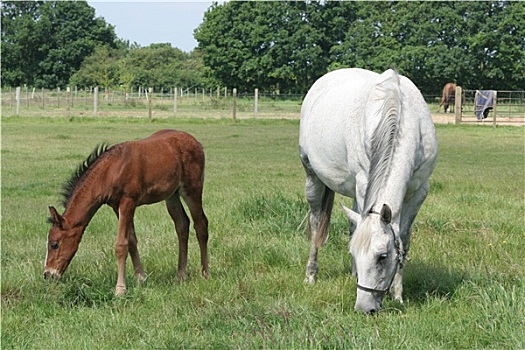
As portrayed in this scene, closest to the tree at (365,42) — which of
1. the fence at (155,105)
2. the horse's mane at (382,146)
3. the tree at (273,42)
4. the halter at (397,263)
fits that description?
the tree at (273,42)

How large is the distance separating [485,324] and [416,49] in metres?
52.2

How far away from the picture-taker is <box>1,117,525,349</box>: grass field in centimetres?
415

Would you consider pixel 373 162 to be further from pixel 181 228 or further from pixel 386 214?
pixel 181 228

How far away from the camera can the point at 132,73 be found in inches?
2635

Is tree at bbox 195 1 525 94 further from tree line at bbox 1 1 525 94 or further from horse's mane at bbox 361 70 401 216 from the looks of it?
horse's mane at bbox 361 70 401 216

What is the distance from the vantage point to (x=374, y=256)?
452 cm

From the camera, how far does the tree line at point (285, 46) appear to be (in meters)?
54.0

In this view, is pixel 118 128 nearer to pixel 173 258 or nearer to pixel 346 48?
pixel 173 258

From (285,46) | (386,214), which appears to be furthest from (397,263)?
(285,46)

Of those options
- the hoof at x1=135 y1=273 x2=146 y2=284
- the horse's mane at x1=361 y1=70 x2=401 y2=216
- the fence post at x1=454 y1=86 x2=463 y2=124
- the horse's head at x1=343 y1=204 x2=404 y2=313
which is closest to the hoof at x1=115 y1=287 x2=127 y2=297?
the hoof at x1=135 y1=273 x2=146 y2=284

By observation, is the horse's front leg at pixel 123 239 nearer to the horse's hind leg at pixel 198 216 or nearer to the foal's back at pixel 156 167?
the foal's back at pixel 156 167

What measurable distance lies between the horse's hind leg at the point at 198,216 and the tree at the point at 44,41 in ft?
234

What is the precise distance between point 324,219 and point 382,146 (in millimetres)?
1747

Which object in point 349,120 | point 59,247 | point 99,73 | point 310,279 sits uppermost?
point 99,73
